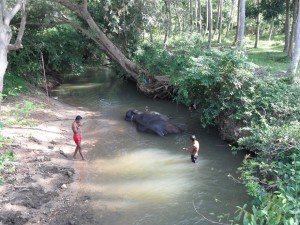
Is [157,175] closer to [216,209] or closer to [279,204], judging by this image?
[216,209]

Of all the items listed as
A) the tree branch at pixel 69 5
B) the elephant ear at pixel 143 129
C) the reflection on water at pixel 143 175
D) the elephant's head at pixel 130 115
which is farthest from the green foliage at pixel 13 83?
the reflection on water at pixel 143 175

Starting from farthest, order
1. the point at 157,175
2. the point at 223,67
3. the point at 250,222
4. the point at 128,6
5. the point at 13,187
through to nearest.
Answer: the point at 128,6, the point at 223,67, the point at 157,175, the point at 13,187, the point at 250,222

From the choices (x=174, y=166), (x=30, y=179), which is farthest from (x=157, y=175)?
(x=30, y=179)

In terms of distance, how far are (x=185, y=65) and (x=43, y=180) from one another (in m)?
9.11

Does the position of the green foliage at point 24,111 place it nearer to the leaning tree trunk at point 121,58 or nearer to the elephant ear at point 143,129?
the elephant ear at point 143,129

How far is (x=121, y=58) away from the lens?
69.0ft

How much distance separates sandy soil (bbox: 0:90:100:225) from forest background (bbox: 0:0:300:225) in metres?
1.82

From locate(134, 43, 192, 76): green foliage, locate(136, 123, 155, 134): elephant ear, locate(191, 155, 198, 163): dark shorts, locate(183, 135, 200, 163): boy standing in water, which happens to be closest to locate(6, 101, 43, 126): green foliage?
locate(183, 135, 200, 163): boy standing in water

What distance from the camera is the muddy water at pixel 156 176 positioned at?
29.9 ft

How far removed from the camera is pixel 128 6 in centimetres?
2142

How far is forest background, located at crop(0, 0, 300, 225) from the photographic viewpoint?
9.55 metres

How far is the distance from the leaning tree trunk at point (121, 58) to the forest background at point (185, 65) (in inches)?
2.4

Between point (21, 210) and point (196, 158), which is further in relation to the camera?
point (196, 158)

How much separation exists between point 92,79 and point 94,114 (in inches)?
457
